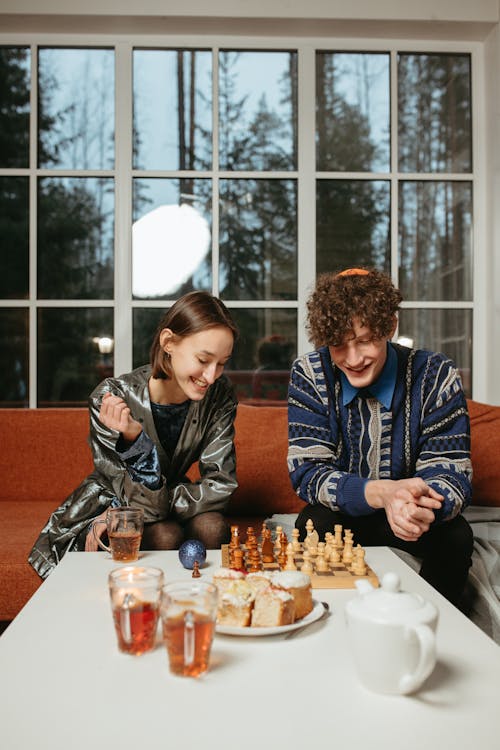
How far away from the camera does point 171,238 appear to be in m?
3.04

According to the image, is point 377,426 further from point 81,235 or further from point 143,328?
point 81,235

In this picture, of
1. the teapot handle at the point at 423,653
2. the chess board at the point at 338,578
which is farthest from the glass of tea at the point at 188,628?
the chess board at the point at 338,578

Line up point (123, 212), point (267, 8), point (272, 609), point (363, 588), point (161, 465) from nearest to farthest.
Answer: point (363, 588)
point (272, 609)
point (161, 465)
point (267, 8)
point (123, 212)

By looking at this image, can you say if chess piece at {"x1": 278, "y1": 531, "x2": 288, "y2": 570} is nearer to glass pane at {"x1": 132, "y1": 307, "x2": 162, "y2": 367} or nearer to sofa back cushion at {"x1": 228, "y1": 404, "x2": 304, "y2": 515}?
sofa back cushion at {"x1": 228, "y1": 404, "x2": 304, "y2": 515}

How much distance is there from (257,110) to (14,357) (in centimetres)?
155

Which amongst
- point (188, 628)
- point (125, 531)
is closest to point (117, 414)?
point (125, 531)

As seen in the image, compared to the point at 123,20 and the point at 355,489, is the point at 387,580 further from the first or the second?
the point at 123,20

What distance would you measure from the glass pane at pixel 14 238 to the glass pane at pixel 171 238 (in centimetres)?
49

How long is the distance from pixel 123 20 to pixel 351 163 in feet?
3.79

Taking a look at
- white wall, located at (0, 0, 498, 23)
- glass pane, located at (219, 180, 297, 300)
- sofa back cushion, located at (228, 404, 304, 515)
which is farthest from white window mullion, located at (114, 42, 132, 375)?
sofa back cushion, located at (228, 404, 304, 515)

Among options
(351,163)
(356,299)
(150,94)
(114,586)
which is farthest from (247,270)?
(114,586)

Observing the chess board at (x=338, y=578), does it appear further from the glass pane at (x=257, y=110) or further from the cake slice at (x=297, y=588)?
the glass pane at (x=257, y=110)

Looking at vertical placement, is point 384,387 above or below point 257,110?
below

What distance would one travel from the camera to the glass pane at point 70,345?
305cm
